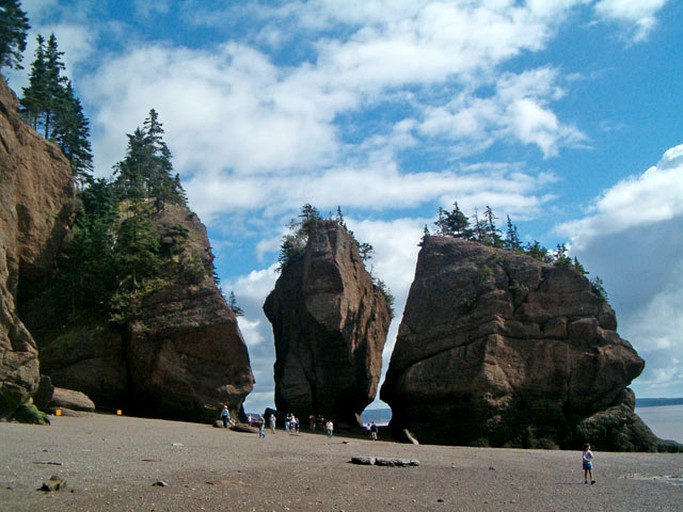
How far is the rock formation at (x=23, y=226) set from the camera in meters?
27.9

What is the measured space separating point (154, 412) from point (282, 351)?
20053 millimetres

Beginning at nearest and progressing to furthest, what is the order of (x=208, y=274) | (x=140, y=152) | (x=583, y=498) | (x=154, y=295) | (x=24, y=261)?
(x=583, y=498) < (x=24, y=261) < (x=154, y=295) < (x=208, y=274) < (x=140, y=152)

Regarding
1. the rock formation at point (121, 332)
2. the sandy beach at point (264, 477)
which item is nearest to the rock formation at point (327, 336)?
the rock formation at point (121, 332)

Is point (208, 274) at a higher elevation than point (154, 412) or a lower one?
higher

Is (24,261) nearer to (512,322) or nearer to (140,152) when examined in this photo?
(140,152)

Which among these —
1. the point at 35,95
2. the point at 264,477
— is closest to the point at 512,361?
the point at 264,477

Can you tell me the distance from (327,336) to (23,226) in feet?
86.1

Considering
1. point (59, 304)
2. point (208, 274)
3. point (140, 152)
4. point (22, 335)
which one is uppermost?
point (140, 152)

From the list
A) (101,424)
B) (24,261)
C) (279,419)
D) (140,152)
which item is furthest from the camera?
(140,152)

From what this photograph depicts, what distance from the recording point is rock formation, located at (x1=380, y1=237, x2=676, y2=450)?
141 ft

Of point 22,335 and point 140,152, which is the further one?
point 140,152

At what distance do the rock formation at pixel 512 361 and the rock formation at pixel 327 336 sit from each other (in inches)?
214

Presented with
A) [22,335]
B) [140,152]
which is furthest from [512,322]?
[140,152]

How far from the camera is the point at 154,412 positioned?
40.7 metres
